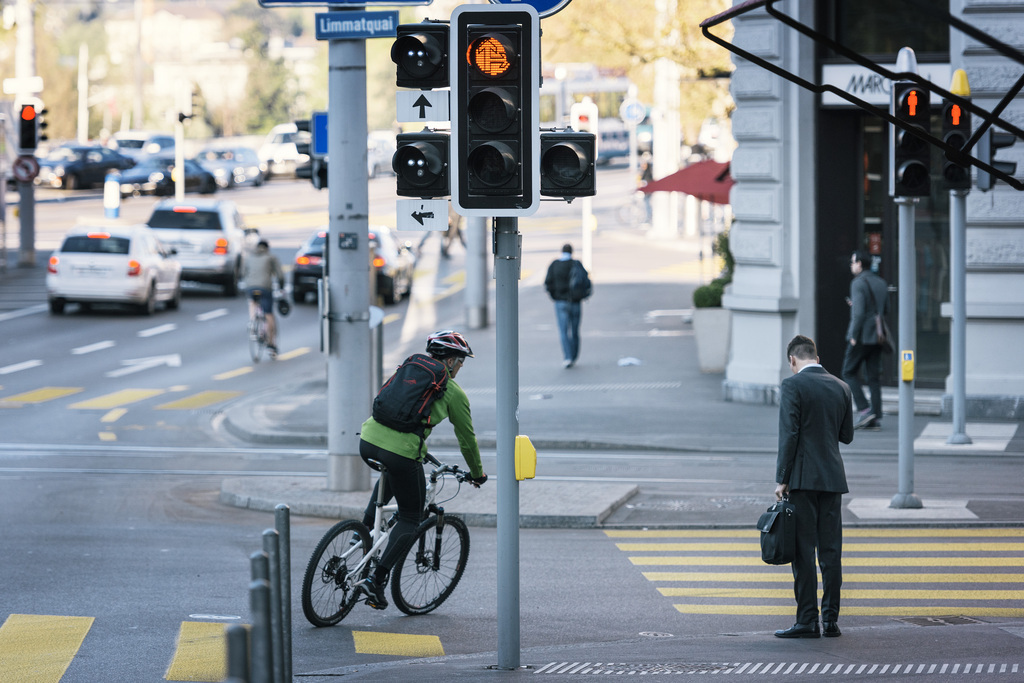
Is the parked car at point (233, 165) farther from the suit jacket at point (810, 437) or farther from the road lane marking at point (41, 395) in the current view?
the suit jacket at point (810, 437)

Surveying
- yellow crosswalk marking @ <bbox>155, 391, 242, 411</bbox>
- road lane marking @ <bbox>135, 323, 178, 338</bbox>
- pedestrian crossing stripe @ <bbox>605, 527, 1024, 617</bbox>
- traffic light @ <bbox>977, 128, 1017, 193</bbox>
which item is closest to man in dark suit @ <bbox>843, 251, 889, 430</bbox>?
traffic light @ <bbox>977, 128, 1017, 193</bbox>

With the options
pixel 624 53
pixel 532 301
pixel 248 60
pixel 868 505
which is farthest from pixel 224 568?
pixel 248 60

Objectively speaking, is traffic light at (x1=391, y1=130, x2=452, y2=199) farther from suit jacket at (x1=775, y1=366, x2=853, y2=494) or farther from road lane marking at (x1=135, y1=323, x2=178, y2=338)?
road lane marking at (x1=135, y1=323, x2=178, y2=338)

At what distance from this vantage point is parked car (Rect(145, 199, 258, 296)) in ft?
104

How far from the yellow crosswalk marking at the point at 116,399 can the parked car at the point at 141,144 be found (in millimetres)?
39911

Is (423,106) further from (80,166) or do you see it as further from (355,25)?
(80,166)

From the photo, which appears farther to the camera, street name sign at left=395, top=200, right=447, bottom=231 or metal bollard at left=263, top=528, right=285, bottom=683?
street name sign at left=395, top=200, right=447, bottom=231

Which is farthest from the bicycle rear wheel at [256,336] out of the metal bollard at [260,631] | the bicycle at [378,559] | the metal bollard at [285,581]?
the metal bollard at [260,631]

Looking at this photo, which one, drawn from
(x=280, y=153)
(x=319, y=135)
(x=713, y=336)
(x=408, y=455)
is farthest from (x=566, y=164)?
(x=280, y=153)

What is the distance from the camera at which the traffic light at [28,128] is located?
105ft

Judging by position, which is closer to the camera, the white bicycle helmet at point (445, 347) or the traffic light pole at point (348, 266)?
the white bicycle helmet at point (445, 347)

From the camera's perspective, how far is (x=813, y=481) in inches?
329

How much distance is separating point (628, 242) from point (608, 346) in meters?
22.6

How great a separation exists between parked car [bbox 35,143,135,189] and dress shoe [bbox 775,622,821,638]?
52.7 metres
